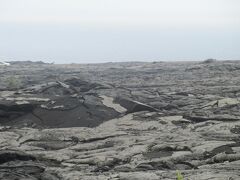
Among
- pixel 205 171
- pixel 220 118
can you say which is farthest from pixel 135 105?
pixel 205 171

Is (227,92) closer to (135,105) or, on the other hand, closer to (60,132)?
(135,105)

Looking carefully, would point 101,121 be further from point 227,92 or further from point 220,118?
point 227,92

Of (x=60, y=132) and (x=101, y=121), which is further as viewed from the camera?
(x=101, y=121)

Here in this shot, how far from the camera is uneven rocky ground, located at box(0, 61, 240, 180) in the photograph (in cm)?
1468

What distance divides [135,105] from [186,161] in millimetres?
12338

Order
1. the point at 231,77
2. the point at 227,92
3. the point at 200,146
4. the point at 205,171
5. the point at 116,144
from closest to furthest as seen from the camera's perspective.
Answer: the point at 205,171 < the point at 200,146 < the point at 116,144 < the point at 227,92 < the point at 231,77

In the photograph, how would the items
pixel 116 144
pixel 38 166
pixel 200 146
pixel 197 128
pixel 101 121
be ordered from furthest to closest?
pixel 101 121, pixel 197 128, pixel 116 144, pixel 200 146, pixel 38 166

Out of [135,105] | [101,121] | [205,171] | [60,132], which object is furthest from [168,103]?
[205,171]

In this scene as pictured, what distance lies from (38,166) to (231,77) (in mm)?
35470

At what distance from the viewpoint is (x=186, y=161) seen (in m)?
15.7

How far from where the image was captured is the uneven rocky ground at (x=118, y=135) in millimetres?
14680

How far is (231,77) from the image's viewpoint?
46781mm

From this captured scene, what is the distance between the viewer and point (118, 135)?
21375 millimetres

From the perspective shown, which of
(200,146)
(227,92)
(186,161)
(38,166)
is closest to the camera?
(38,166)
